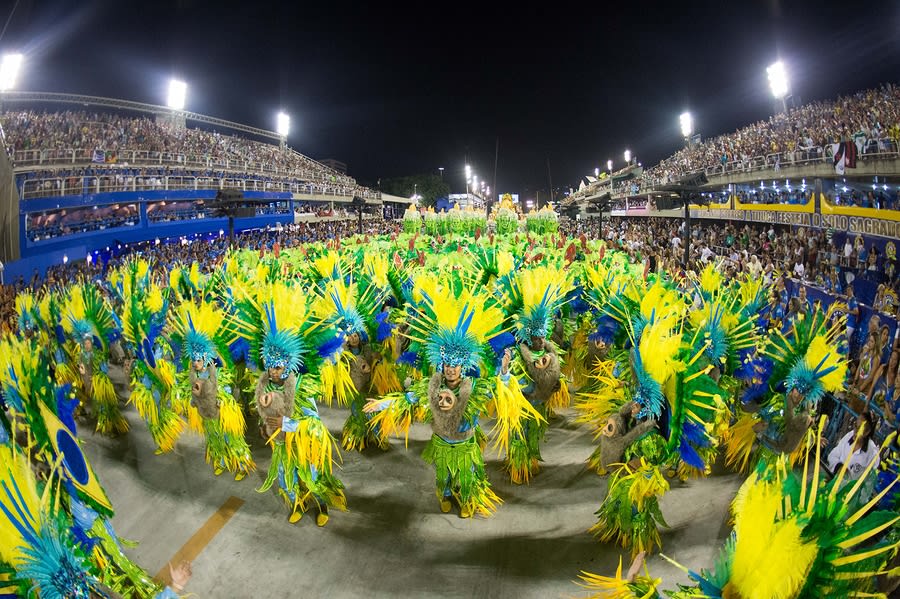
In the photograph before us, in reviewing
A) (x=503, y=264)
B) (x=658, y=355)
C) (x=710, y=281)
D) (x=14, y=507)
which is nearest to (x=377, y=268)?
(x=503, y=264)

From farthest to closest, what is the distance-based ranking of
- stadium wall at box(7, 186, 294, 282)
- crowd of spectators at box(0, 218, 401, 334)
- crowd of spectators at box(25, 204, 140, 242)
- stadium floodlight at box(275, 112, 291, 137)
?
stadium floodlight at box(275, 112, 291, 137) < crowd of spectators at box(25, 204, 140, 242) < stadium wall at box(7, 186, 294, 282) < crowd of spectators at box(0, 218, 401, 334)

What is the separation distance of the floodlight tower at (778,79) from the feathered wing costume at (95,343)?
89.6ft

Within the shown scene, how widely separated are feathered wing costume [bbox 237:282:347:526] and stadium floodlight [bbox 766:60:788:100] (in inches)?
1064

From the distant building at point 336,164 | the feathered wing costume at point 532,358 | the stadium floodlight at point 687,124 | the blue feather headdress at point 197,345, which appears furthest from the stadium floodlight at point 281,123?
the feathered wing costume at point 532,358

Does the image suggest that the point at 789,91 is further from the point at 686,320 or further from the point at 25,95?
the point at 25,95

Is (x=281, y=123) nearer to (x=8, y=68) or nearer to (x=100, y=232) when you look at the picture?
(x=8, y=68)

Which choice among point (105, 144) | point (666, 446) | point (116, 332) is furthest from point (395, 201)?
point (666, 446)

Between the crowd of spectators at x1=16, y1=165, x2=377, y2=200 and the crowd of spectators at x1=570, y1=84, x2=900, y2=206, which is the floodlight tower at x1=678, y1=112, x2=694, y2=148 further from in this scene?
the crowd of spectators at x1=16, y1=165, x2=377, y2=200

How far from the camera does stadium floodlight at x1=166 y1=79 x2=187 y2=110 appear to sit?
108ft

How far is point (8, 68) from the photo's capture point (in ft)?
63.3

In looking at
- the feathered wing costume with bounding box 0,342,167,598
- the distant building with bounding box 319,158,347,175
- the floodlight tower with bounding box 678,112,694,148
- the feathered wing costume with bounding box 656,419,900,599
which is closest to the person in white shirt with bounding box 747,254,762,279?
the feathered wing costume with bounding box 656,419,900,599

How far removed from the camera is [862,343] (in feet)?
20.5

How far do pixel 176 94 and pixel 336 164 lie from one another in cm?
3751

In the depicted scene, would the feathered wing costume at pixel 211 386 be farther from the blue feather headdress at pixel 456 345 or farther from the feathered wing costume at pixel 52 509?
the blue feather headdress at pixel 456 345
